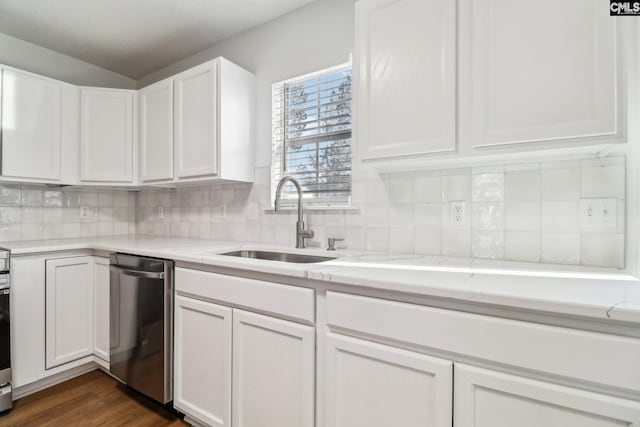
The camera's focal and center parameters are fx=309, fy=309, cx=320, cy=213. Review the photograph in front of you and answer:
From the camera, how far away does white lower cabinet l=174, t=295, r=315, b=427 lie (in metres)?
1.26

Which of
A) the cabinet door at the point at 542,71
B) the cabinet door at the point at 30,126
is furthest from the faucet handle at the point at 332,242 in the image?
the cabinet door at the point at 30,126

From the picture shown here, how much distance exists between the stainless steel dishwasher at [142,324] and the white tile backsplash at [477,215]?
0.74 m

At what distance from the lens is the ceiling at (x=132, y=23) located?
204cm

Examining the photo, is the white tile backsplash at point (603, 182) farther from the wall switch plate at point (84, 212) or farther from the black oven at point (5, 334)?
the wall switch plate at point (84, 212)

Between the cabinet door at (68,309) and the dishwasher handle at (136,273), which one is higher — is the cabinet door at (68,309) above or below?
below

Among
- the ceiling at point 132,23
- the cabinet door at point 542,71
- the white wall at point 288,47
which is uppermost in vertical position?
the ceiling at point 132,23

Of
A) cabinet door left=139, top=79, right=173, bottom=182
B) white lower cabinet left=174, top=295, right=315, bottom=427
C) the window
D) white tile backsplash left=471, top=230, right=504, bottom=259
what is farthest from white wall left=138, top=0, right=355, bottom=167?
white tile backsplash left=471, top=230, right=504, bottom=259

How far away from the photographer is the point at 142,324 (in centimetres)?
182

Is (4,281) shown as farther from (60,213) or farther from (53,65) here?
(53,65)

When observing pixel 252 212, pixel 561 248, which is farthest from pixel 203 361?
pixel 561 248

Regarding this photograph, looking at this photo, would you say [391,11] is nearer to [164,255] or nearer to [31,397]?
[164,255]

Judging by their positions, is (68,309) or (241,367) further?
(68,309)

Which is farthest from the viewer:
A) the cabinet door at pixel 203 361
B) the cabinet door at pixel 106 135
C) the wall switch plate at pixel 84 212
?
the wall switch plate at pixel 84 212

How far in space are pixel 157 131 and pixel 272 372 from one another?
2.04 meters
